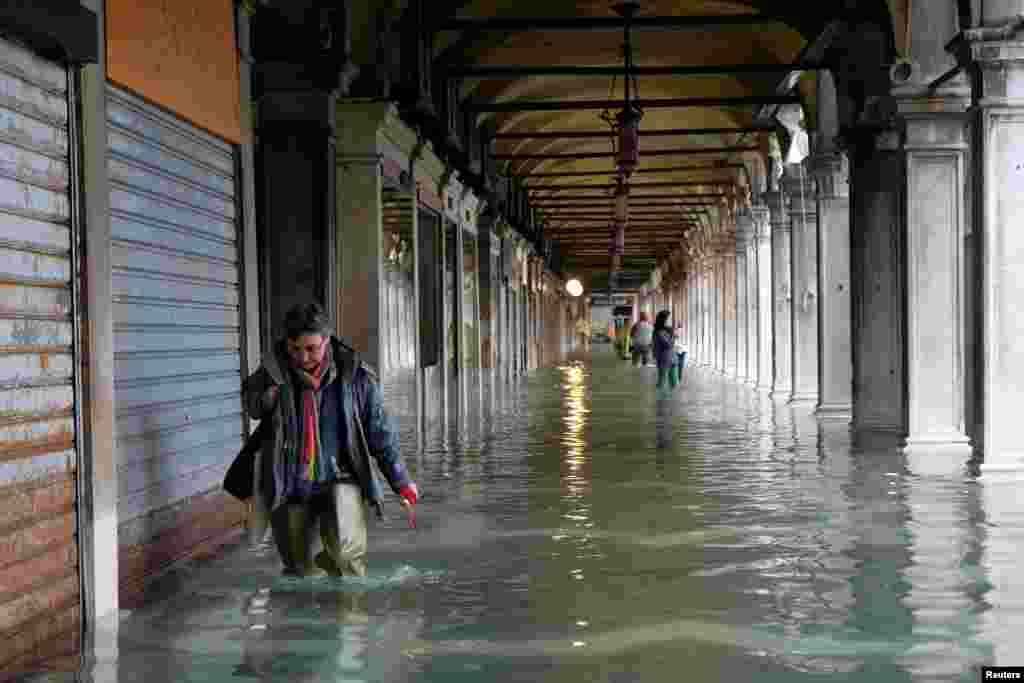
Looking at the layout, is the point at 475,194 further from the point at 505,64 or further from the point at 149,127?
the point at 149,127

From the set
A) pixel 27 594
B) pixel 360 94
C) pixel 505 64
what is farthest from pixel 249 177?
pixel 505 64

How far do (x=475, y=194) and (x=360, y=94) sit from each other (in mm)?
11040

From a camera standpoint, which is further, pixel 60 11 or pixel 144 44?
pixel 144 44

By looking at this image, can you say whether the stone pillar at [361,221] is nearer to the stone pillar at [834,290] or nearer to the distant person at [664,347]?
the stone pillar at [834,290]

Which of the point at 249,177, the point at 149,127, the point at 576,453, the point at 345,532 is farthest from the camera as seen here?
the point at 576,453

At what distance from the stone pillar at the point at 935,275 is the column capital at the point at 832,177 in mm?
5469

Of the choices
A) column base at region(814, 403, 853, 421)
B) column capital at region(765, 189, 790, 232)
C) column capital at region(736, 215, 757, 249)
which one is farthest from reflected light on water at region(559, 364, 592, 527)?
column capital at region(736, 215, 757, 249)

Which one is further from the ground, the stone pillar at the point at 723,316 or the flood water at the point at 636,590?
the stone pillar at the point at 723,316

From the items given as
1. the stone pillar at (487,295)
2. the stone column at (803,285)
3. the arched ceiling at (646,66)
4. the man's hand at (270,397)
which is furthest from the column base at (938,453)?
the stone pillar at (487,295)

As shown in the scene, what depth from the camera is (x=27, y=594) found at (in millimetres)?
5617

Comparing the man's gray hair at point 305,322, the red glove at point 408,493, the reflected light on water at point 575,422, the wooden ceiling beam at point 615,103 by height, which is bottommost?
the reflected light on water at point 575,422

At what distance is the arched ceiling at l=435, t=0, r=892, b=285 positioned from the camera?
19.2 metres

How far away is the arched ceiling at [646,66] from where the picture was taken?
1919cm

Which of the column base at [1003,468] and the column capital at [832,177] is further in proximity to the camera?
the column capital at [832,177]
